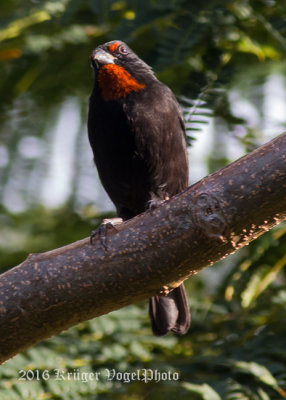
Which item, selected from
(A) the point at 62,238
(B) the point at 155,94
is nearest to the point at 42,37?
(B) the point at 155,94

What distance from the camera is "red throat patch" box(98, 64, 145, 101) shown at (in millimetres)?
3600

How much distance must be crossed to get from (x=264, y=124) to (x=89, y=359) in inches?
65.7

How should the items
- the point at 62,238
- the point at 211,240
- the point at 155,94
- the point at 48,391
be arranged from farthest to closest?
the point at 62,238, the point at 155,94, the point at 48,391, the point at 211,240

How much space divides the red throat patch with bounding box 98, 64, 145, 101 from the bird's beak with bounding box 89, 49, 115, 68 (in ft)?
0.09

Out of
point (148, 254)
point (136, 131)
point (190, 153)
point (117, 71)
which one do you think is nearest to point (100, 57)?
point (117, 71)

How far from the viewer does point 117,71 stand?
366cm

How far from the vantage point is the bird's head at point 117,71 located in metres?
3.60

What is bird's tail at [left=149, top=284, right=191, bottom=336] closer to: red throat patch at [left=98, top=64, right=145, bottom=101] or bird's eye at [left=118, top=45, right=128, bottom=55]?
red throat patch at [left=98, top=64, right=145, bottom=101]

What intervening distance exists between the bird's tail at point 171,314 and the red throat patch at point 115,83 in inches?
43.4

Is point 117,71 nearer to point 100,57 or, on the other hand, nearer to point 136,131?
point 100,57

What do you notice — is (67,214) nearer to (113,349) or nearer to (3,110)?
(3,110)

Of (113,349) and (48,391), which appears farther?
(113,349)

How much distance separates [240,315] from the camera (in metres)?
3.24

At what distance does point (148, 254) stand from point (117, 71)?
1.54m
